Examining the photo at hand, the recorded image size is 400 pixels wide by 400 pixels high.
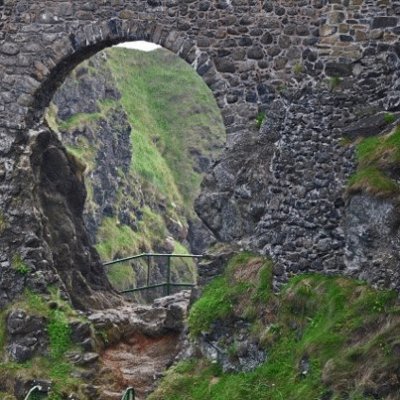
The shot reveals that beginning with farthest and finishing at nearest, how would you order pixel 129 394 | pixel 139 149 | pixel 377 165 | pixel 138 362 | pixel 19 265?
pixel 139 149, pixel 138 362, pixel 19 265, pixel 129 394, pixel 377 165

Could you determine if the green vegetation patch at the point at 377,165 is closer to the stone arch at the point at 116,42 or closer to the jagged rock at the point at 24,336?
the stone arch at the point at 116,42

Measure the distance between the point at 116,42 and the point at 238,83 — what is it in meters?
2.55

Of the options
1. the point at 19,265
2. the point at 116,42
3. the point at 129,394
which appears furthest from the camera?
the point at 116,42

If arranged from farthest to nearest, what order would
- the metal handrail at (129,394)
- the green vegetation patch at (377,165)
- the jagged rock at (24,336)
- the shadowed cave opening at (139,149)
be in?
the shadowed cave opening at (139,149) < the jagged rock at (24,336) < the metal handrail at (129,394) < the green vegetation patch at (377,165)

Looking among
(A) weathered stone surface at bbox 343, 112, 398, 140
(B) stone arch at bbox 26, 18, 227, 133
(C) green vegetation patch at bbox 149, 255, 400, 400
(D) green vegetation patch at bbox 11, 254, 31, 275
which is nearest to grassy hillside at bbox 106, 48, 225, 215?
(B) stone arch at bbox 26, 18, 227, 133

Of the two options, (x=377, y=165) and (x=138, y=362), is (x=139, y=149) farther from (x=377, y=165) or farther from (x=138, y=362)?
(x=377, y=165)

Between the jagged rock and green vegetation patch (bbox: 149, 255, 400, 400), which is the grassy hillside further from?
green vegetation patch (bbox: 149, 255, 400, 400)

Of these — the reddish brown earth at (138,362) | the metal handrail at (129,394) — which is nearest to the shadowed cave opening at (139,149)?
the reddish brown earth at (138,362)

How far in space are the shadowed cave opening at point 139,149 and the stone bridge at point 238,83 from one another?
69.5 ft

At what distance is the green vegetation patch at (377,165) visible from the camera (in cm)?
1215

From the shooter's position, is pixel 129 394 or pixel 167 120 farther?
pixel 167 120

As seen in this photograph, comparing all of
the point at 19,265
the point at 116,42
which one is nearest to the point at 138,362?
the point at 19,265

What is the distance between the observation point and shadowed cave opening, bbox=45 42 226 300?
51.8m

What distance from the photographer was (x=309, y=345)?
11.7 metres
